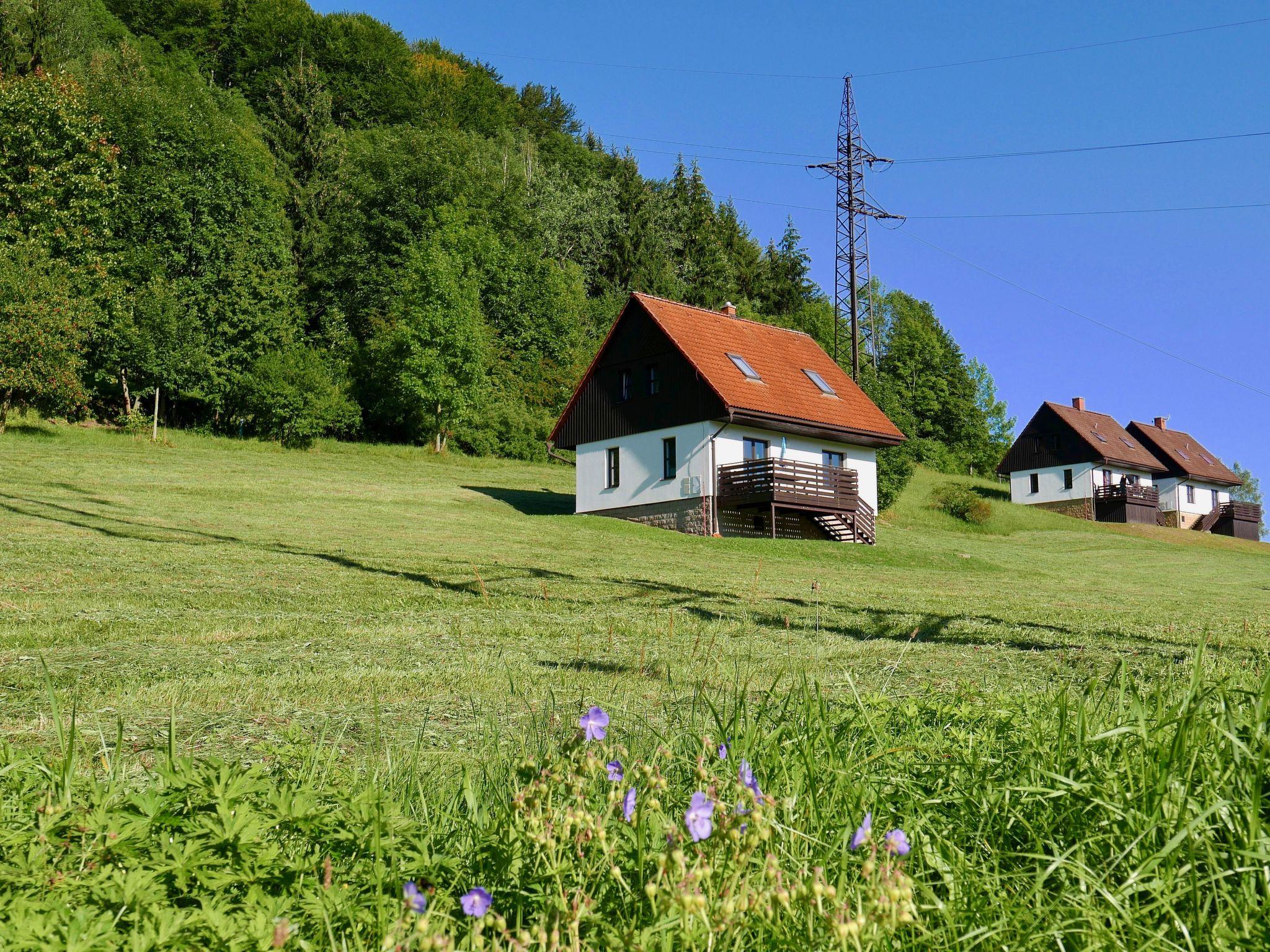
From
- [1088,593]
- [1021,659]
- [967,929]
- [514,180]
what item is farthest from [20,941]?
[514,180]

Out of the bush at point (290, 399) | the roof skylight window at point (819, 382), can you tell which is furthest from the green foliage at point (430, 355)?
the roof skylight window at point (819, 382)

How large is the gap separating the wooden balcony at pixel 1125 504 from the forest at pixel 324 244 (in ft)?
Result: 32.6

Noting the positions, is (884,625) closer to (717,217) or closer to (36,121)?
(36,121)

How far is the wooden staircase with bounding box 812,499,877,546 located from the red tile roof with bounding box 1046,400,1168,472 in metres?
29.2

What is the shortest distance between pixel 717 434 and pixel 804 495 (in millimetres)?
2955

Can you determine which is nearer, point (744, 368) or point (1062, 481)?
point (744, 368)

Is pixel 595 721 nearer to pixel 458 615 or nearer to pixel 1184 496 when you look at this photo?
pixel 458 615

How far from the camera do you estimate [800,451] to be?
101 ft

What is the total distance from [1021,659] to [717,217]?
6712cm

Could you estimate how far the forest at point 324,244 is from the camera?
38562 millimetres

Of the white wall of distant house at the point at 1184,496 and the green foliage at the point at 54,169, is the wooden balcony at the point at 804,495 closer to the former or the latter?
the green foliage at the point at 54,169

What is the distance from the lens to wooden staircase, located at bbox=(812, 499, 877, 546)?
1206 inches

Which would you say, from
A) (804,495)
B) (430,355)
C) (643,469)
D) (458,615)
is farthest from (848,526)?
(458,615)

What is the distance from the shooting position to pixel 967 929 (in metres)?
2.15
